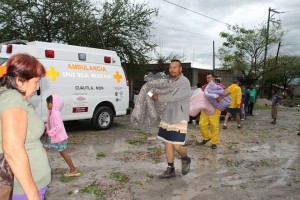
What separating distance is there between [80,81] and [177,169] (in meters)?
4.47

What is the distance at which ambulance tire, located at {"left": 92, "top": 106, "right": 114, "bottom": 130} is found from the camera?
993 centimetres

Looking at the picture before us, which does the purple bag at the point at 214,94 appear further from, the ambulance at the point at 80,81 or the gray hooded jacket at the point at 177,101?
the ambulance at the point at 80,81

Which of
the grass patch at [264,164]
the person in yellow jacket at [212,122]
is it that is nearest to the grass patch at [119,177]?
the grass patch at [264,164]

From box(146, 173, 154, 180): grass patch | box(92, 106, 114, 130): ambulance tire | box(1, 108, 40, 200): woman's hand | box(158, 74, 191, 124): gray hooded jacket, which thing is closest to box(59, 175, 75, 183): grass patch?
box(146, 173, 154, 180): grass patch

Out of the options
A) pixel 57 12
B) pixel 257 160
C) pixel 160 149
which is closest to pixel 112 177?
pixel 160 149

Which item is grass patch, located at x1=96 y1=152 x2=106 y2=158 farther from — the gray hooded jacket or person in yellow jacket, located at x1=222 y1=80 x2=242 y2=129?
person in yellow jacket, located at x1=222 y1=80 x2=242 y2=129

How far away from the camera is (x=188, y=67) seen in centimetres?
2672

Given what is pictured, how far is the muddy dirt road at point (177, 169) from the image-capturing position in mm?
4746

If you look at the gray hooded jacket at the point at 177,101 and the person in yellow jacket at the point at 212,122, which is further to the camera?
the person in yellow jacket at the point at 212,122

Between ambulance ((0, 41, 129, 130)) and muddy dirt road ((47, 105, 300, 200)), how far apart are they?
829 millimetres

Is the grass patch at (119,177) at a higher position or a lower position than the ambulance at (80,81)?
lower

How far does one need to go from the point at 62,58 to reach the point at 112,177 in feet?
15.0

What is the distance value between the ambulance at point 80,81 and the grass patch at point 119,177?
3599 millimetres

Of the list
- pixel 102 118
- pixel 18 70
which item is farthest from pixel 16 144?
pixel 102 118
